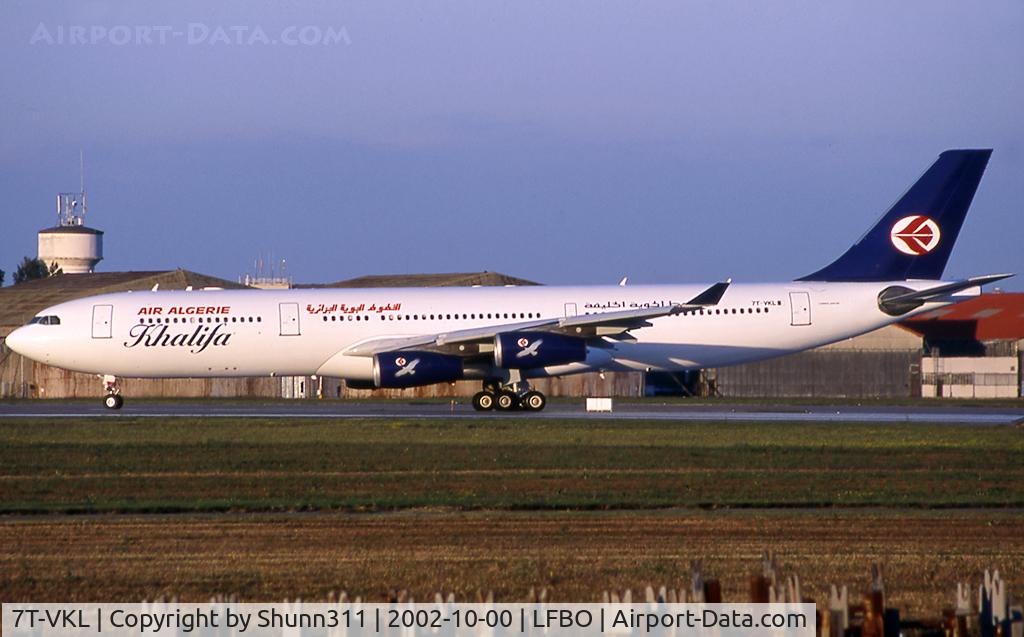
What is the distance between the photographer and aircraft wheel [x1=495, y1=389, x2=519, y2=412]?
1407 inches

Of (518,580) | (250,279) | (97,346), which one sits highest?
(250,279)

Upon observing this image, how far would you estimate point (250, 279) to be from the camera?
8006 cm

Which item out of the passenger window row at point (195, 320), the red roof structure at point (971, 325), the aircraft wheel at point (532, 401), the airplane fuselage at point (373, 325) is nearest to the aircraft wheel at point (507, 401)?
the aircraft wheel at point (532, 401)

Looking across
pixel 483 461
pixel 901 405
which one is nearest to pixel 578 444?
pixel 483 461

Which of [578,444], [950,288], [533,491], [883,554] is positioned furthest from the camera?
[950,288]

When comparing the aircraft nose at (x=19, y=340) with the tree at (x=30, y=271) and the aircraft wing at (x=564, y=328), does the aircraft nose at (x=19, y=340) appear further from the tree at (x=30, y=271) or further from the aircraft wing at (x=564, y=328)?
the tree at (x=30, y=271)

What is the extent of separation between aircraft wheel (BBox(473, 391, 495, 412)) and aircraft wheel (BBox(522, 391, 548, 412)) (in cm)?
87

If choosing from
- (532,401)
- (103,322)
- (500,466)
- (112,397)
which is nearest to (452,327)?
(532,401)

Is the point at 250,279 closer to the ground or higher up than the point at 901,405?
higher up

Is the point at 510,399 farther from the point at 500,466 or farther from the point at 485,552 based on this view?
the point at 485,552

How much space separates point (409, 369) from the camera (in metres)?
33.9

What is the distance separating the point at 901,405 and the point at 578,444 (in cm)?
2050

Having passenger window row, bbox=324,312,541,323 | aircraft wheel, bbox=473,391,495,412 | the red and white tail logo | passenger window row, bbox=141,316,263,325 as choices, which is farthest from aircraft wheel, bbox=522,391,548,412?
the red and white tail logo

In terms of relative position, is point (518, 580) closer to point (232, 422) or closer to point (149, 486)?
point (149, 486)
